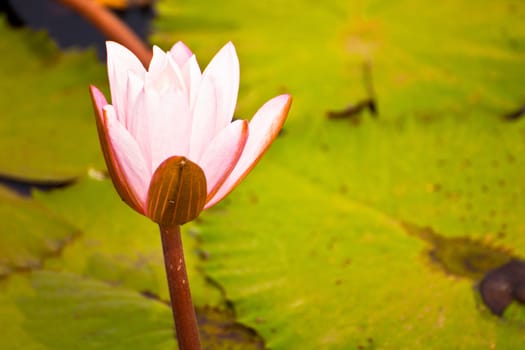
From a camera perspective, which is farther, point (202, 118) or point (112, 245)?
point (112, 245)

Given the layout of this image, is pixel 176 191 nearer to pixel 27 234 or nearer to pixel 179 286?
pixel 179 286

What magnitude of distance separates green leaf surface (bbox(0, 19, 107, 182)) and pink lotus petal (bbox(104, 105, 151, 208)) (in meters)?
0.74

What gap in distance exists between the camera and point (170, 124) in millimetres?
674

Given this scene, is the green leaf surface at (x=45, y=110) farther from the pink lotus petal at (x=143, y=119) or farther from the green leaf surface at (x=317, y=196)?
the pink lotus petal at (x=143, y=119)

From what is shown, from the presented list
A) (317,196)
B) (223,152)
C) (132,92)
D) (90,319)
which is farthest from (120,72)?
(317,196)

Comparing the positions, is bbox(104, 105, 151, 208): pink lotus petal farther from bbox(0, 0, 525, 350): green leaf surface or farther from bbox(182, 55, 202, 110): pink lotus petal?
bbox(0, 0, 525, 350): green leaf surface

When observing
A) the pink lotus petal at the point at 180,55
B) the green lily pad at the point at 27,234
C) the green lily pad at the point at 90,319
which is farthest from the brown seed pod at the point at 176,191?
the green lily pad at the point at 27,234

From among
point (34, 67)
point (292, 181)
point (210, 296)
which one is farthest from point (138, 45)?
point (210, 296)

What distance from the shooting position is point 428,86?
4.98 ft

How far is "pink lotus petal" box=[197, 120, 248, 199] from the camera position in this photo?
0.69 meters

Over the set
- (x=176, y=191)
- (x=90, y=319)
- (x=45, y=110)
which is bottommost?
(x=90, y=319)

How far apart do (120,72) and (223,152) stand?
0.47 ft

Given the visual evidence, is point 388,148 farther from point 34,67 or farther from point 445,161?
point 34,67


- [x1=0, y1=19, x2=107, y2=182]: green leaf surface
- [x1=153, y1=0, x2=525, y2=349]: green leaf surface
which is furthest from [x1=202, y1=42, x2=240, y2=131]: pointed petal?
[x1=0, y1=19, x2=107, y2=182]: green leaf surface
